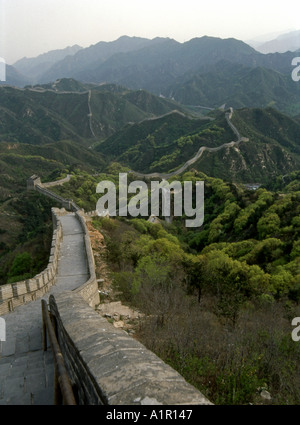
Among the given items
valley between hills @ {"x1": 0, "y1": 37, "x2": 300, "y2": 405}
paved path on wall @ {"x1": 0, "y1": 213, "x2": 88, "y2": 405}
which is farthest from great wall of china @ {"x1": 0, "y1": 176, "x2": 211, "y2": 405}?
valley between hills @ {"x1": 0, "y1": 37, "x2": 300, "y2": 405}

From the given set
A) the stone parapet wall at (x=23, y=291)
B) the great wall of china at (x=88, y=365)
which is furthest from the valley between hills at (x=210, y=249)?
the great wall of china at (x=88, y=365)

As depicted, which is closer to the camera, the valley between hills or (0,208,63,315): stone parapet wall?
the valley between hills

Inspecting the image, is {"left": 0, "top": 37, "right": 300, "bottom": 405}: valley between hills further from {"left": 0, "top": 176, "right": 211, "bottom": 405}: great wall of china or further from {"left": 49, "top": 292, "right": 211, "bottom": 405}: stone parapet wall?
→ {"left": 49, "top": 292, "right": 211, "bottom": 405}: stone parapet wall

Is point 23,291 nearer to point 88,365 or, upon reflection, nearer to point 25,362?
point 25,362

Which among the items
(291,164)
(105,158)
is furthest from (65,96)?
(291,164)

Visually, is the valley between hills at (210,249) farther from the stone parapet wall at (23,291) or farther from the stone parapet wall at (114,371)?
the stone parapet wall at (114,371)

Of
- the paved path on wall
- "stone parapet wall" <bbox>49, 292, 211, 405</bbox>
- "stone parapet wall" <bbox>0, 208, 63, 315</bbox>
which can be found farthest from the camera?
"stone parapet wall" <bbox>0, 208, 63, 315</bbox>

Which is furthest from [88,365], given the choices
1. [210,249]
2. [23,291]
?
[210,249]

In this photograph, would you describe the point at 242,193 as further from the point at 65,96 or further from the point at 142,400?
the point at 65,96
